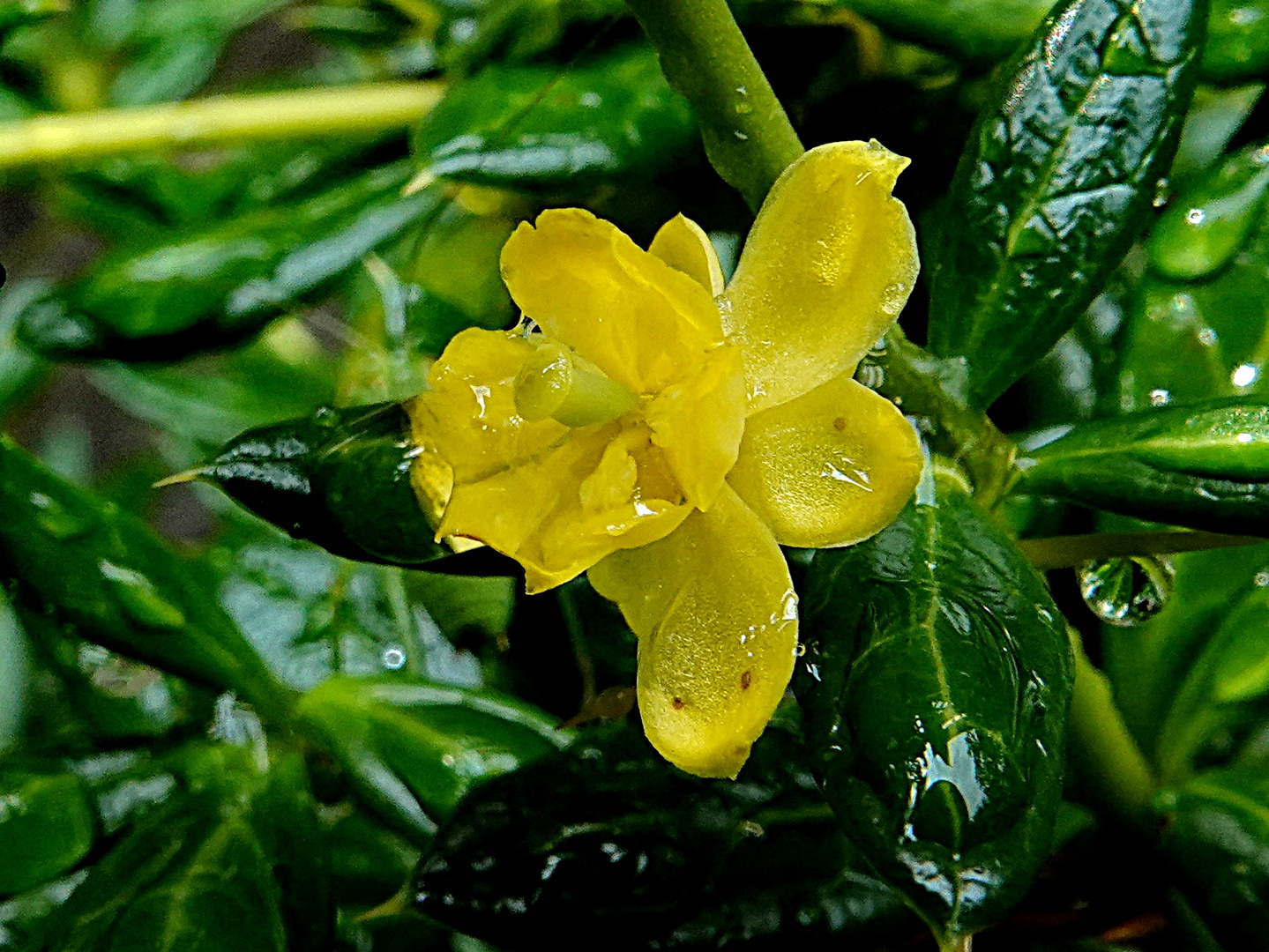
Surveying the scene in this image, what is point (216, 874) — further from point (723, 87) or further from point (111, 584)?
point (723, 87)

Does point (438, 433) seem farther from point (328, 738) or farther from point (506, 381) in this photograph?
point (328, 738)

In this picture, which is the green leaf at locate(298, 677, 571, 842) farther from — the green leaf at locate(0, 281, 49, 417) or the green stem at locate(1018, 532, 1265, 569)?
the green leaf at locate(0, 281, 49, 417)

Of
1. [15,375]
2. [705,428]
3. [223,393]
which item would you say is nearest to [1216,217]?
[705,428]

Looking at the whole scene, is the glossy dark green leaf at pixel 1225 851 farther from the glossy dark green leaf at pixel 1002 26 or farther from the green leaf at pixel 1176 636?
the glossy dark green leaf at pixel 1002 26

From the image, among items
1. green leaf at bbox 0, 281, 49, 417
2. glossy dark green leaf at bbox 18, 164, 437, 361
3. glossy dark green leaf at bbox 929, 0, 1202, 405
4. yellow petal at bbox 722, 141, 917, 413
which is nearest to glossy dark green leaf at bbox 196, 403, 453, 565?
yellow petal at bbox 722, 141, 917, 413

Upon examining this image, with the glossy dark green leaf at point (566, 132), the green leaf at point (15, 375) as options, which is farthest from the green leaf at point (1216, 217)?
the green leaf at point (15, 375)

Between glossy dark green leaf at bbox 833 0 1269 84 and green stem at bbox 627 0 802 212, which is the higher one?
green stem at bbox 627 0 802 212

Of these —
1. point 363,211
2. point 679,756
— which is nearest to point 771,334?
point 679,756
